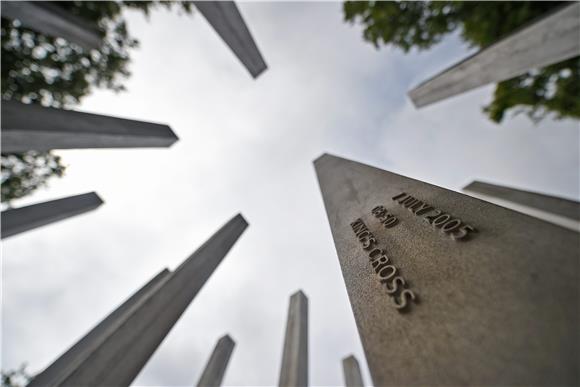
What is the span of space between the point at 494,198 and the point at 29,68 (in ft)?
47.3

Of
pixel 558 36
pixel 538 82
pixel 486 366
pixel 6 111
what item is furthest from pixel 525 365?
pixel 538 82

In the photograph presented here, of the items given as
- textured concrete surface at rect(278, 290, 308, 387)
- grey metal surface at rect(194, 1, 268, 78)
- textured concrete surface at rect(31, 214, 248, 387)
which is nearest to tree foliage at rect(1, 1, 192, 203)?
grey metal surface at rect(194, 1, 268, 78)

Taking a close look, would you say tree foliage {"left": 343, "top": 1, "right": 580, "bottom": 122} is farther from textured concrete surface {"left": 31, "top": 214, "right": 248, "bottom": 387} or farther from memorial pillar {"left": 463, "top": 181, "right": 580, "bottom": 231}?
textured concrete surface {"left": 31, "top": 214, "right": 248, "bottom": 387}

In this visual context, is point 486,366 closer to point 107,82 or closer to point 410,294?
point 410,294

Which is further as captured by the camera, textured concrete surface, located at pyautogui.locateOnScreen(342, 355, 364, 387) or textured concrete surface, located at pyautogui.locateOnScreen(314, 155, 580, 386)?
textured concrete surface, located at pyautogui.locateOnScreen(342, 355, 364, 387)

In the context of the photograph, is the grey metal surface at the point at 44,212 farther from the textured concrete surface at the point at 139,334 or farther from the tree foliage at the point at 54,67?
the textured concrete surface at the point at 139,334

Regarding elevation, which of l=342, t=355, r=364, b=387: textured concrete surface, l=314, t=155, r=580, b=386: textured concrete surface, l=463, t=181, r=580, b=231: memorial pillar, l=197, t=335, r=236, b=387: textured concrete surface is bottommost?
l=342, t=355, r=364, b=387: textured concrete surface

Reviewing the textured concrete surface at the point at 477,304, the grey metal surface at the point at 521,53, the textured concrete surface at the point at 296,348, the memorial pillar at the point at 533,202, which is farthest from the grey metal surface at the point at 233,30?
the textured concrete surface at the point at 296,348

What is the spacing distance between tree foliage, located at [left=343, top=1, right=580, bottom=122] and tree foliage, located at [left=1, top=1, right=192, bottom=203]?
8.51 m

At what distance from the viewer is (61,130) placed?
4.62 meters

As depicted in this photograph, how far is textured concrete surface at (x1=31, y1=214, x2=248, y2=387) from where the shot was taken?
397 cm

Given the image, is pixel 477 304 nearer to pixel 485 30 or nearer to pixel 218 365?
pixel 218 365

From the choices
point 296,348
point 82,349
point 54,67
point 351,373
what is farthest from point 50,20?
point 351,373

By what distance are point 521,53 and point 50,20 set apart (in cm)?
1165
